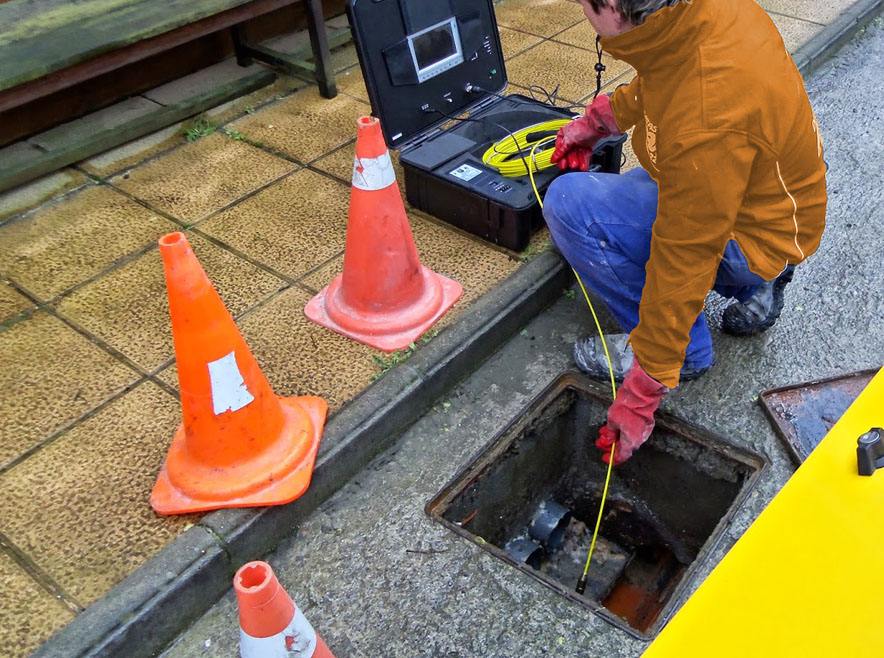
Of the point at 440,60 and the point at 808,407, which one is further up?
the point at 440,60

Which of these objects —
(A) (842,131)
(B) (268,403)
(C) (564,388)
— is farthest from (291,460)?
(A) (842,131)

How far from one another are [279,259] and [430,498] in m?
1.34

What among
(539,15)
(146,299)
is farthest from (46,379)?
(539,15)

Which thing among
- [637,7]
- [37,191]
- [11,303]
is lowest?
[11,303]

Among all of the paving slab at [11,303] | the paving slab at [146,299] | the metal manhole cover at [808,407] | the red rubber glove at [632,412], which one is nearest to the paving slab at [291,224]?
the paving slab at [146,299]

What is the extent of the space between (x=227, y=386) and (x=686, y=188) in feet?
4.53

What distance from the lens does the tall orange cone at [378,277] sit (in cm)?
260

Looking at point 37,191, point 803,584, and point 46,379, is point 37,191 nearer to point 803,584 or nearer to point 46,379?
point 46,379

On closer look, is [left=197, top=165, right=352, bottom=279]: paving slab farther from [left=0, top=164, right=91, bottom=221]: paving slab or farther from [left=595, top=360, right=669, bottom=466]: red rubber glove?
[left=595, top=360, right=669, bottom=466]: red rubber glove

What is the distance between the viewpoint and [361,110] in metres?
4.25

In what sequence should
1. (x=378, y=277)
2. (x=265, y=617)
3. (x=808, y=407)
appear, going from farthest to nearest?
(x=378, y=277)
(x=808, y=407)
(x=265, y=617)

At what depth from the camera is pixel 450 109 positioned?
11.5 feet

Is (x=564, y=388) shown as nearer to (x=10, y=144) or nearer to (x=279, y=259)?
(x=279, y=259)

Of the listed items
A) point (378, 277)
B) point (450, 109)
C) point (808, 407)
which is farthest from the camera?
point (450, 109)
